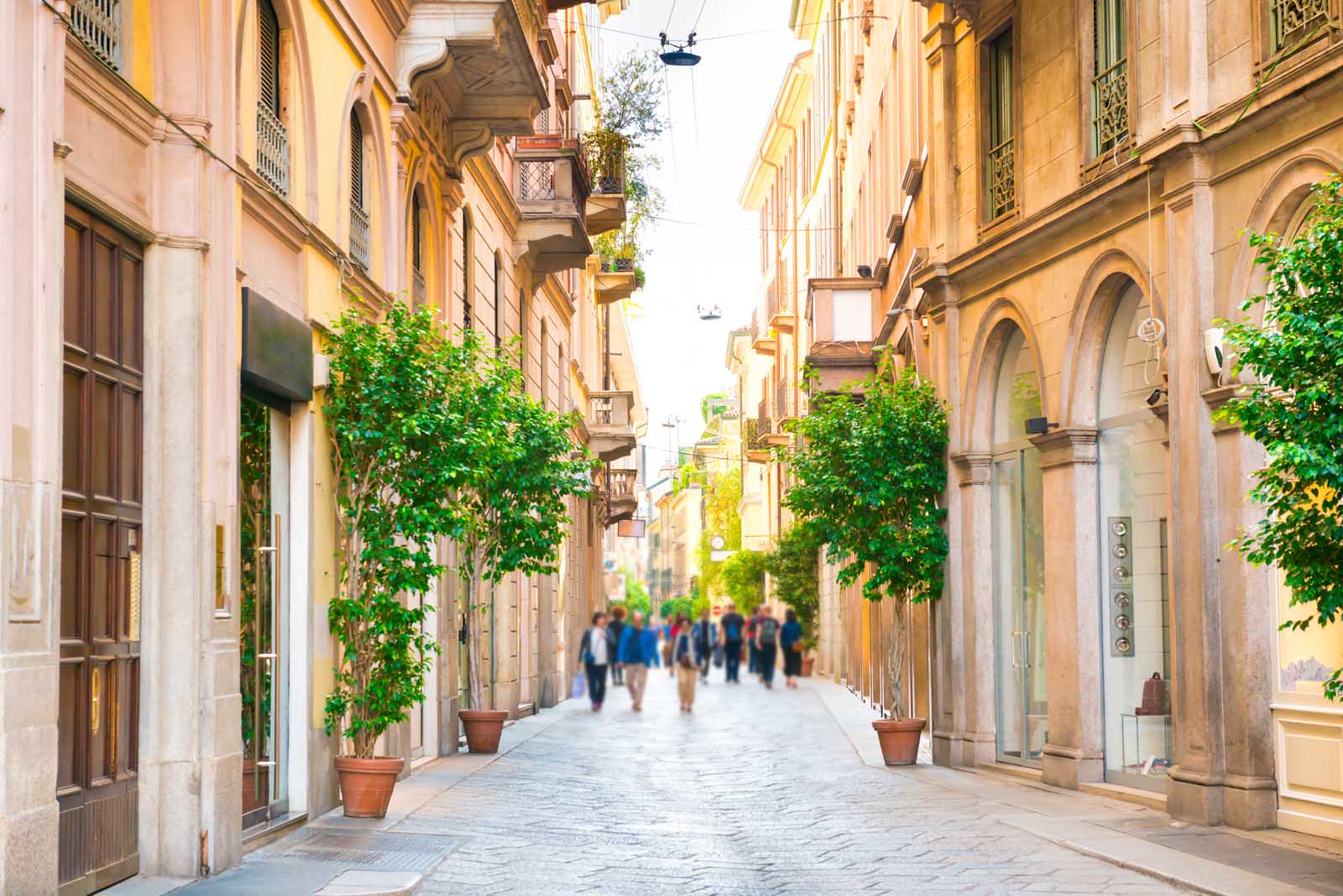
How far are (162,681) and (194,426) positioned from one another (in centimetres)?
155

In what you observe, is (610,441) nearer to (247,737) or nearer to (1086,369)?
(1086,369)

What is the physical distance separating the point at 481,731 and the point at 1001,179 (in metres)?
8.69

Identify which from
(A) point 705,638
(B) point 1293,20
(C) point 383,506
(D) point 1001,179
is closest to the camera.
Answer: (B) point 1293,20

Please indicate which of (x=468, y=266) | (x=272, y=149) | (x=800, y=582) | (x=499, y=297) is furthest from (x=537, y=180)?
(x=800, y=582)

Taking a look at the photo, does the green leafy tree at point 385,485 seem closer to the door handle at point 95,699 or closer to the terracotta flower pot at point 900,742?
the door handle at point 95,699

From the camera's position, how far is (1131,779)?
49.6ft

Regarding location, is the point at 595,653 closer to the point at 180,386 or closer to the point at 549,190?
the point at 549,190

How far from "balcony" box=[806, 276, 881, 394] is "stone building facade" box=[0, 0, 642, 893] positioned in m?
12.7

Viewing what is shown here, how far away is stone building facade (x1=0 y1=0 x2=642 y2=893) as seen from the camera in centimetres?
795

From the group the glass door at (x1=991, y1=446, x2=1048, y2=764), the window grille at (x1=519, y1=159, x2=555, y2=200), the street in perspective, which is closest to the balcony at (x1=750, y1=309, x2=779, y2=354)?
the window grille at (x1=519, y1=159, x2=555, y2=200)

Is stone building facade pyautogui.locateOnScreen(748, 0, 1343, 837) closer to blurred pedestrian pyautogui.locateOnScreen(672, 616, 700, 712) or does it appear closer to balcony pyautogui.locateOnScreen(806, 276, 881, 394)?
balcony pyautogui.locateOnScreen(806, 276, 881, 394)

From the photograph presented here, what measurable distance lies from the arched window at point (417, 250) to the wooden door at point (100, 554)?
332 inches

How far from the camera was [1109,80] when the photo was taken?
1518 centimetres

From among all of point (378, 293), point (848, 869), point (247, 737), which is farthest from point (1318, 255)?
point (378, 293)
